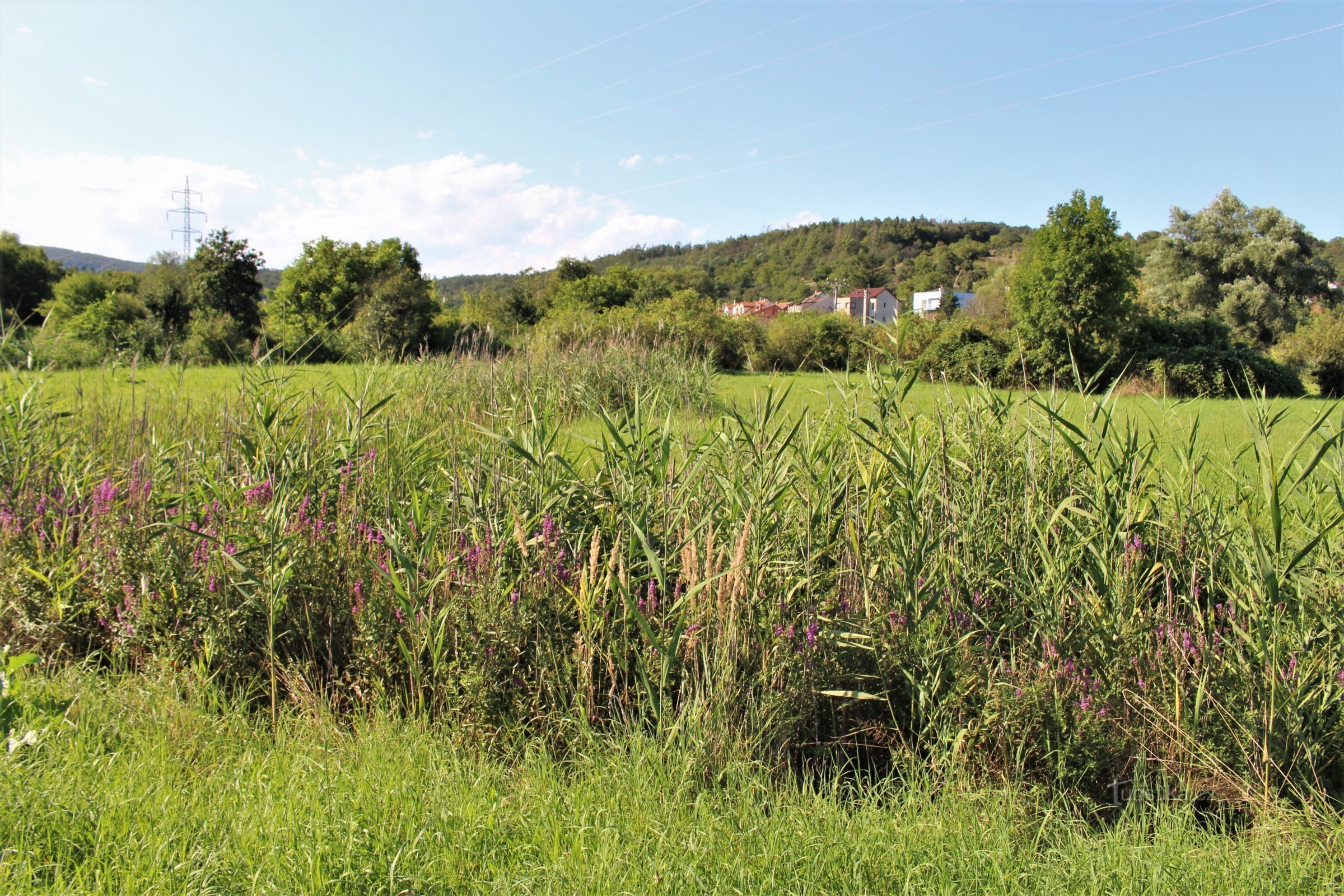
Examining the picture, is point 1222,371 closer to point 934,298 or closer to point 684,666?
point 684,666

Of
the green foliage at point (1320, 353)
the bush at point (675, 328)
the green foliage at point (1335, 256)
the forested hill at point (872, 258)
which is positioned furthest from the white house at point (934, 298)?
the bush at point (675, 328)

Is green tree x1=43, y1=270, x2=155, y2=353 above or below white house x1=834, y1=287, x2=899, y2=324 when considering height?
below

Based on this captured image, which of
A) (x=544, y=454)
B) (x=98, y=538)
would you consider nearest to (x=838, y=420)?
(x=544, y=454)

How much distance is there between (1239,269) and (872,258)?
30.3 m

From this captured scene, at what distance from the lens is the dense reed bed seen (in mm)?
2414

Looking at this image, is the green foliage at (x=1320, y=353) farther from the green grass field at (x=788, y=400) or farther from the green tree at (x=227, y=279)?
the green tree at (x=227, y=279)

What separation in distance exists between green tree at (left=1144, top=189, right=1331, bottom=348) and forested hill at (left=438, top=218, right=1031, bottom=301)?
21540 mm

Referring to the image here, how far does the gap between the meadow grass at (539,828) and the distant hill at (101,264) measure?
112 feet

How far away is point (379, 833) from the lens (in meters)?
1.84

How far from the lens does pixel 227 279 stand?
94.4 ft

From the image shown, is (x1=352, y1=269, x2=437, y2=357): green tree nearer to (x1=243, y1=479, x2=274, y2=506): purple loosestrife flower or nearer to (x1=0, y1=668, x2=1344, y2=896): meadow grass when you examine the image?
(x1=243, y1=479, x2=274, y2=506): purple loosestrife flower

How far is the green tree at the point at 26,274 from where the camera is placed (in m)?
44.2

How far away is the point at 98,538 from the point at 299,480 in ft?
2.61

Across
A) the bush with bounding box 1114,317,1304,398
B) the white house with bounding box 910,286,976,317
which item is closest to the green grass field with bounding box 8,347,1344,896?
the bush with bounding box 1114,317,1304,398
